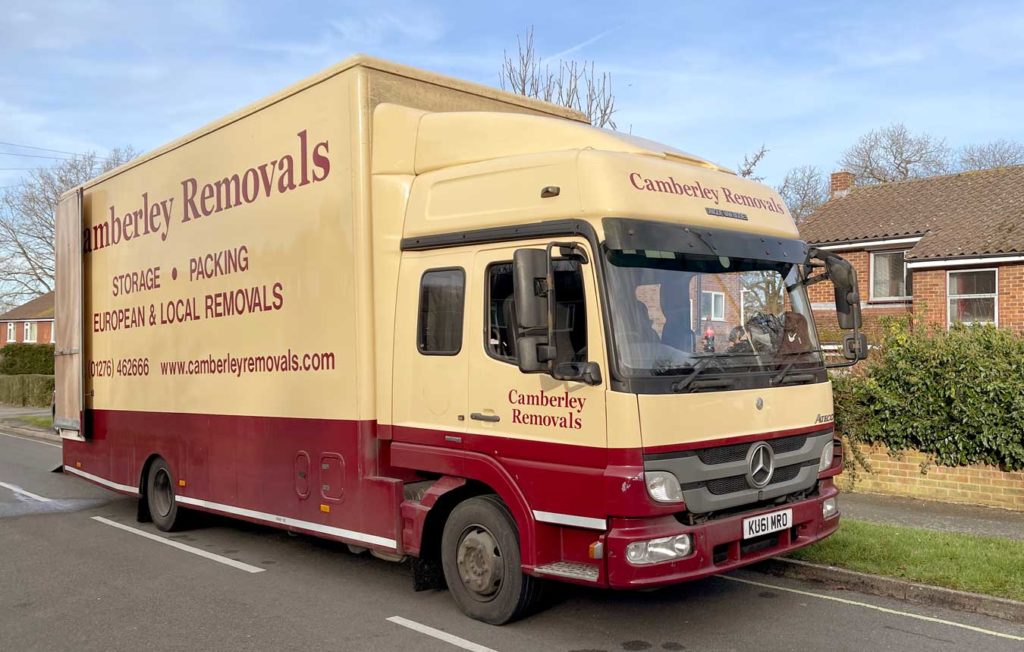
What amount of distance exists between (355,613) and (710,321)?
3.07 metres

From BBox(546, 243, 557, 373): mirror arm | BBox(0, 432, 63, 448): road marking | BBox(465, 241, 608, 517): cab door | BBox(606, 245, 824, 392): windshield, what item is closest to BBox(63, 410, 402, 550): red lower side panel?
BBox(465, 241, 608, 517): cab door

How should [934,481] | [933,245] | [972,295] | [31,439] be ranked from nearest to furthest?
[934,481] < [972,295] < [933,245] < [31,439]

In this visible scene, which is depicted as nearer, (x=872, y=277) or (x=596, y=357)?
(x=596, y=357)

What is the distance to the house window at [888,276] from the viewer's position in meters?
22.3

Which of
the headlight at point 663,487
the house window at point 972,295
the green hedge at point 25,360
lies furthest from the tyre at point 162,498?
the green hedge at point 25,360

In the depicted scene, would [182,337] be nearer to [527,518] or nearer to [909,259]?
[527,518]

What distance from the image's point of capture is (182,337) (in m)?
8.48

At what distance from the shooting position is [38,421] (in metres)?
24.3

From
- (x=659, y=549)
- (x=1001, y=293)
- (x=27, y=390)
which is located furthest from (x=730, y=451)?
(x=27, y=390)

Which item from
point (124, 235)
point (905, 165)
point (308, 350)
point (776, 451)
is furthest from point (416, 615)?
point (905, 165)

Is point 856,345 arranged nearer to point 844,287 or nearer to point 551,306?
point 844,287

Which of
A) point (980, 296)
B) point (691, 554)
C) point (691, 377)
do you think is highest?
point (980, 296)

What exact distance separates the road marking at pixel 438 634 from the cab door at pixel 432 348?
1.16m

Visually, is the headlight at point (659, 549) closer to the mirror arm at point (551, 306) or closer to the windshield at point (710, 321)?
the windshield at point (710, 321)
